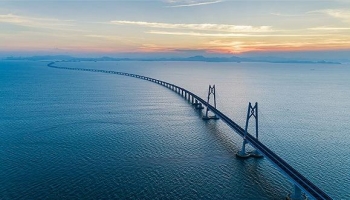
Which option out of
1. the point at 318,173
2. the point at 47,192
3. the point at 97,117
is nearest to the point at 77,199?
the point at 47,192

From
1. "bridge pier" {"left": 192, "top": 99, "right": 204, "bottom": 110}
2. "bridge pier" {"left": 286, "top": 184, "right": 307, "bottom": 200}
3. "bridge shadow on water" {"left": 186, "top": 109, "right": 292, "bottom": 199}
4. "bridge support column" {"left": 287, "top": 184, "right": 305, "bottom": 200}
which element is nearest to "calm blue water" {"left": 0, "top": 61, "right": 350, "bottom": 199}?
"bridge shadow on water" {"left": 186, "top": 109, "right": 292, "bottom": 199}

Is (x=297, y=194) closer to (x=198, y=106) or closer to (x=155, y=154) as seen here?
(x=155, y=154)

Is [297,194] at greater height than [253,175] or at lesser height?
greater

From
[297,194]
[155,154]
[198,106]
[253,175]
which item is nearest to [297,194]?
[297,194]

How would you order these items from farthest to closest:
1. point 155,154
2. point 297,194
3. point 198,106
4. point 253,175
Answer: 1. point 198,106
2. point 155,154
3. point 253,175
4. point 297,194

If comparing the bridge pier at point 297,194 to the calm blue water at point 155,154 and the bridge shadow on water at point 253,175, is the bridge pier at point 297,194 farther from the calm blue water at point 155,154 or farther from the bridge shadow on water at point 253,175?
the calm blue water at point 155,154

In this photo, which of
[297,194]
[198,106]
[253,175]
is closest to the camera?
[297,194]

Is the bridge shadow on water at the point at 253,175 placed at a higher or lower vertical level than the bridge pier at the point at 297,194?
lower

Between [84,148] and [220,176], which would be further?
[84,148]

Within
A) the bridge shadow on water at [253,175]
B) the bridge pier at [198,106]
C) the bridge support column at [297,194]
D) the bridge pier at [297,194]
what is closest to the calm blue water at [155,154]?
the bridge shadow on water at [253,175]

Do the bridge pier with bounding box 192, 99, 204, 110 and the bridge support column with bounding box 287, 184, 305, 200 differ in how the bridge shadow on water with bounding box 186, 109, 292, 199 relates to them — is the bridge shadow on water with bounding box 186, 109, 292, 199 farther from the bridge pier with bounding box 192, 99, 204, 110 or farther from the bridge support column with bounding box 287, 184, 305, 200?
the bridge pier with bounding box 192, 99, 204, 110

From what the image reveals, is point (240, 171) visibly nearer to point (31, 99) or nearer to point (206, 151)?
point (206, 151)
